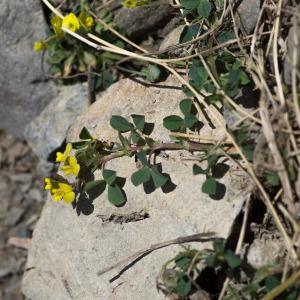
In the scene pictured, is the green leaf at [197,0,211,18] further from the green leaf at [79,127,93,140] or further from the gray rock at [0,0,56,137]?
the gray rock at [0,0,56,137]

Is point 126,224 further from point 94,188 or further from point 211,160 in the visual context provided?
point 211,160

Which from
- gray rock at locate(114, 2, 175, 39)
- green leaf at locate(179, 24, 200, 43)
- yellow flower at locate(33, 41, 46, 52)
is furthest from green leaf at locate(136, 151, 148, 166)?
yellow flower at locate(33, 41, 46, 52)

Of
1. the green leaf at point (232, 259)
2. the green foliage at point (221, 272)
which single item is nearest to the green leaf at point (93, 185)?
the green foliage at point (221, 272)

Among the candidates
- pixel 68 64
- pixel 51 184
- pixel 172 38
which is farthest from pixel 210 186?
pixel 68 64

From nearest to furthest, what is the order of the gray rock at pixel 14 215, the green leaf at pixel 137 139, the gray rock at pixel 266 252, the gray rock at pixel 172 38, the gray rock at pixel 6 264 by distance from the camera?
the gray rock at pixel 266 252
the green leaf at pixel 137 139
the gray rock at pixel 172 38
the gray rock at pixel 6 264
the gray rock at pixel 14 215

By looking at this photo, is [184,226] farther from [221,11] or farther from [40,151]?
[40,151]

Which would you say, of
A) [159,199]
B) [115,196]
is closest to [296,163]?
[159,199]

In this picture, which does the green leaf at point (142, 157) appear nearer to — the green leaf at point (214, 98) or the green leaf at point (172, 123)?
the green leaf at point (172, 123)
